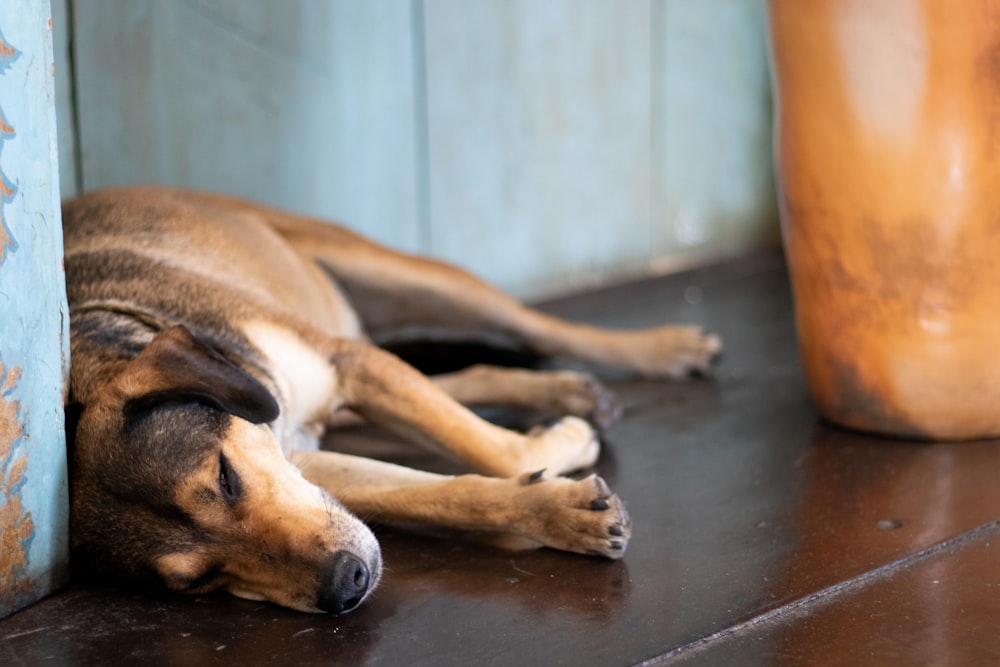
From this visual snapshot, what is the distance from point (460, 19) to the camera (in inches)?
187

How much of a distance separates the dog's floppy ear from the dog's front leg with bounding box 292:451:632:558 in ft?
1.38

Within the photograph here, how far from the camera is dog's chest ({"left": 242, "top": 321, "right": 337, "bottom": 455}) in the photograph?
3.10m

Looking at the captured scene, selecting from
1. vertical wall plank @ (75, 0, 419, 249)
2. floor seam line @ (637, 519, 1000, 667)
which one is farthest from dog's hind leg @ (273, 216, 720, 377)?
floor seam line @ (637, 519, 1000, 667)

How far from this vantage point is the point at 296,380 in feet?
10.3

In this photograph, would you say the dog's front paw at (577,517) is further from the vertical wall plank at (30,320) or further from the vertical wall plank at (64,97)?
the vertical wall plank at (64,97)

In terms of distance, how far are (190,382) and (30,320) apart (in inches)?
13.7

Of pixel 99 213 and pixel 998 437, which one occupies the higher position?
pixel 99 213

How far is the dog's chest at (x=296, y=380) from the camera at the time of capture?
122 inches

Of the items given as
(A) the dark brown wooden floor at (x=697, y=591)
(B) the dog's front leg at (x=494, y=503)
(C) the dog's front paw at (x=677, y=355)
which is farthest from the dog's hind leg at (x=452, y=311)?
(B) the dog's front leg at (x=494, y=503)

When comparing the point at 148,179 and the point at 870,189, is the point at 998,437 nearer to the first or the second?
the point at 870,189

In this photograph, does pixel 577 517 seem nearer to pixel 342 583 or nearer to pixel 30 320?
pixel 342 583

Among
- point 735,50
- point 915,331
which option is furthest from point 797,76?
point 735,50

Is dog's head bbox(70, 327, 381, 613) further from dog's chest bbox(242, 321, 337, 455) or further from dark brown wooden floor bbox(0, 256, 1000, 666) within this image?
dog's chest bbox(242, 321, 337, 455)

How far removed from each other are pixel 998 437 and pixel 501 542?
1429 mm
